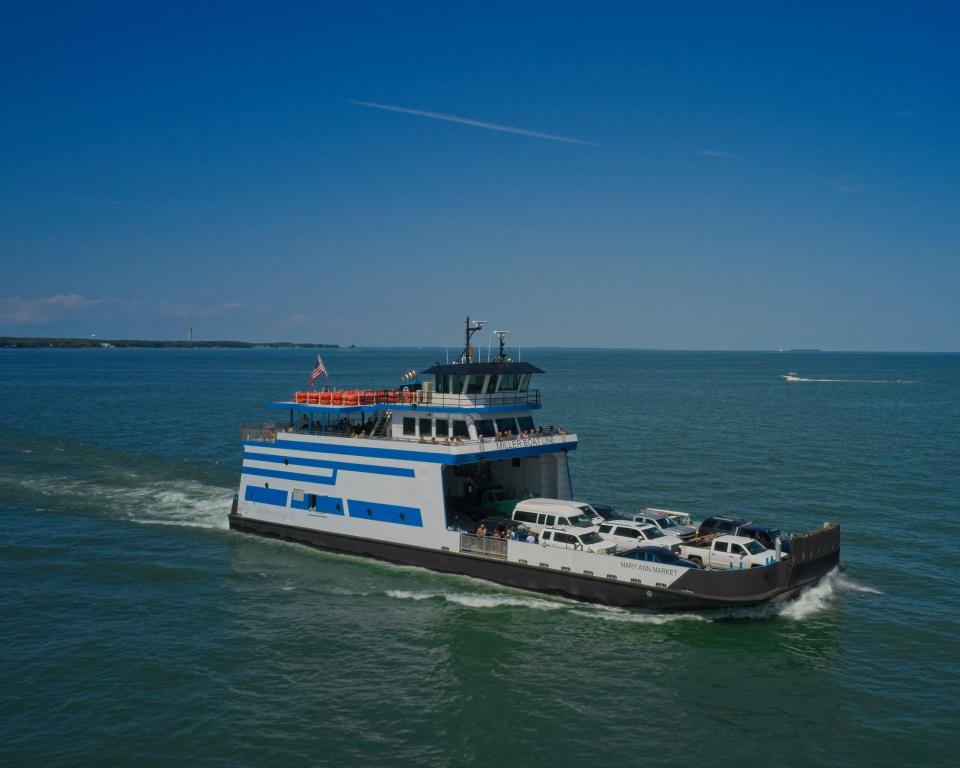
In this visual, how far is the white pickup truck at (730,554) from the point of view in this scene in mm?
25422

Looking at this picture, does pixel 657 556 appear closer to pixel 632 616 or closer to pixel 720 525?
pixel 632 616

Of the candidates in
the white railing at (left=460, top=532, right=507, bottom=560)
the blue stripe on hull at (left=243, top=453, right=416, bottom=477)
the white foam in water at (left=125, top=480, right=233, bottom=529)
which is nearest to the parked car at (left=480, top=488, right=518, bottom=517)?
the white railing at (left=460, top=532, right=507, bottom=560)

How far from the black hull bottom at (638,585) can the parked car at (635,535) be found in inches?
80.8

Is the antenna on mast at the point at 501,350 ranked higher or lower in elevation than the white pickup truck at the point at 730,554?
higher

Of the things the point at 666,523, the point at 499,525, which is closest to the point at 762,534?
the point at 666,523

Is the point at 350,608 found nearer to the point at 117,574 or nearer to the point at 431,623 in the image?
the point at 431,623

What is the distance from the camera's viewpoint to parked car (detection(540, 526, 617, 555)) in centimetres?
2677

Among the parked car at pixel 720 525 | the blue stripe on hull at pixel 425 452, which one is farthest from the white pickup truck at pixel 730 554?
the blue stripe on hull at pixel 425 452

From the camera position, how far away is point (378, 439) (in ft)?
102

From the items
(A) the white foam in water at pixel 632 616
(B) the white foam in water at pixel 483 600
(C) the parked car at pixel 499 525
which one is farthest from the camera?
(C) the parked car at pixel 499 525

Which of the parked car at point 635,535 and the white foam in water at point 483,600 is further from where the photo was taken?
the parked car at point 635,535

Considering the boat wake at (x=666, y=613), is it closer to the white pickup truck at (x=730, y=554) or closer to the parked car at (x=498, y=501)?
the white pickup truck at (x=730, y=554)

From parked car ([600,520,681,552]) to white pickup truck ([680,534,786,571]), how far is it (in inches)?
27.1

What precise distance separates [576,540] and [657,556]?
2883 millimetres
